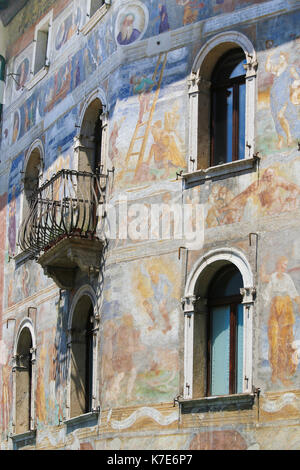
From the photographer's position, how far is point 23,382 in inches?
A: 987

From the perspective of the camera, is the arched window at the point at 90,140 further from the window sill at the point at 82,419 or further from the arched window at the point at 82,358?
the window sill at the point at 82,419

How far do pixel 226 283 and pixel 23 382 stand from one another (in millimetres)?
7324

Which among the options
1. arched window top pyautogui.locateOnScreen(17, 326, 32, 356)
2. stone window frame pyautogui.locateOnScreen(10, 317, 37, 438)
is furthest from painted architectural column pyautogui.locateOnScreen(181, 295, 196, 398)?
arched window top pyautogui.locateOnScreen(17, 326, 32, 356)

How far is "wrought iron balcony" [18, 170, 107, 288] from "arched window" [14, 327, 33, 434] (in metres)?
3.02

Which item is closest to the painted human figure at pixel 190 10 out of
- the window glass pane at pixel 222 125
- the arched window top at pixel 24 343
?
the window glass pane at pixel 222 125

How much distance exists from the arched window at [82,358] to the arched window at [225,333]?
333 centimetres

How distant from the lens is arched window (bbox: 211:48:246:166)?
19547 mm

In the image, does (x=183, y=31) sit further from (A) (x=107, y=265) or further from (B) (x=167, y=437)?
(B) (x=167, y=437)

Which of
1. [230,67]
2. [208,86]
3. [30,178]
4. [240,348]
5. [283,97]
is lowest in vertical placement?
[240,348]

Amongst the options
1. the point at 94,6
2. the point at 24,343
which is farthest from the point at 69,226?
the point at 24,343

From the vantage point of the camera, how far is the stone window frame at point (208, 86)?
19.1 meters

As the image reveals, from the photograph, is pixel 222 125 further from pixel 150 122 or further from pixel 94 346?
pixel 94 346

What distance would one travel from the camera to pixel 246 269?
1852 cm

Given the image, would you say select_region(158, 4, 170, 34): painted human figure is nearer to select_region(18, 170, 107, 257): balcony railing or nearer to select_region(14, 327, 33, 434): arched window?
select_region(18, 170, 107, 257): balcony railing
